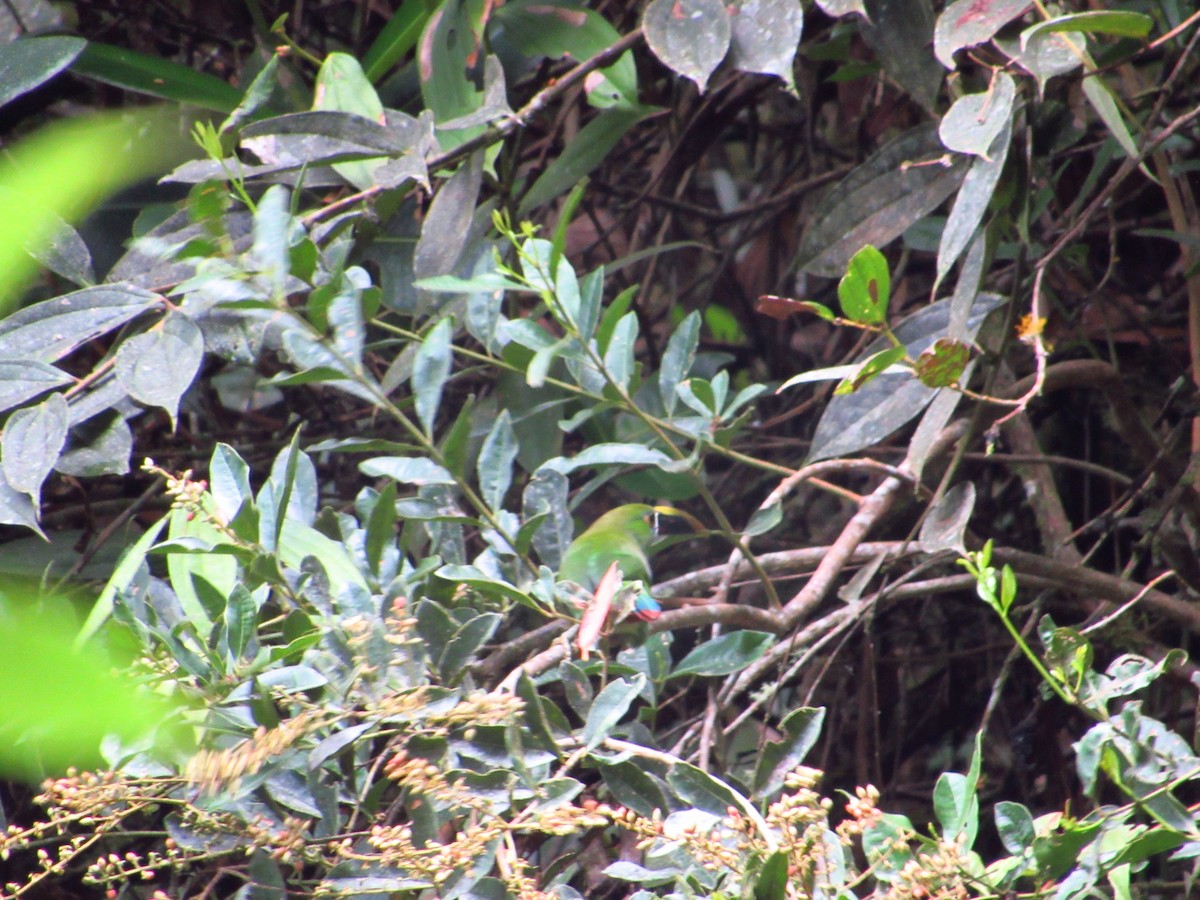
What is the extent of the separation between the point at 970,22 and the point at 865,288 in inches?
8.0

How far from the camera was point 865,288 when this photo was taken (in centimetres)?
73

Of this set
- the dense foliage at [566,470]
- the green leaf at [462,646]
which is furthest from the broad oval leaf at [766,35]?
the green leaf at [462,646]

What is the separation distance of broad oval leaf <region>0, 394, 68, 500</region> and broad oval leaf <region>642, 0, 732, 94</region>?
51 cm

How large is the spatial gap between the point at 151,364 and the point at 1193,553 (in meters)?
0.91

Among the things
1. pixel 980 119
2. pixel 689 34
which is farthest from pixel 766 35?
pixel 980 119

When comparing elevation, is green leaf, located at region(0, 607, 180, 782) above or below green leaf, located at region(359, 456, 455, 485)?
above

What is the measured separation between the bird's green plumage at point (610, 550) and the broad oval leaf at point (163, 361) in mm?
289

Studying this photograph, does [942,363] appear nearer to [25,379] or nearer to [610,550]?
[610,550]

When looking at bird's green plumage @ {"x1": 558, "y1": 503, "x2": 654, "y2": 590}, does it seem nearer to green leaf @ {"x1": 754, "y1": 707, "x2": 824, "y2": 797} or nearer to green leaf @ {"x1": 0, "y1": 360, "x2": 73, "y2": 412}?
green leaf @ {"x1": 754, "y1": 707, "x2": 824, "y2": 797}

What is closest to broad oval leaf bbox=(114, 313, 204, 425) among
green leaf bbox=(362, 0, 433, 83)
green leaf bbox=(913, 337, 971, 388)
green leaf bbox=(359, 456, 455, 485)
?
green leaf bbox=(359, 456, 455, 485)

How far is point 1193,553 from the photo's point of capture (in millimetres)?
1034

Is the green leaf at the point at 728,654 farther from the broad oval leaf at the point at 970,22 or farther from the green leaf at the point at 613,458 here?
the broad oval leaf at the point at 970,22

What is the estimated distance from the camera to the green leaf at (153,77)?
1052 millimetres

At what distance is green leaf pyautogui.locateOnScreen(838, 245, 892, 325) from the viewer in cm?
72
